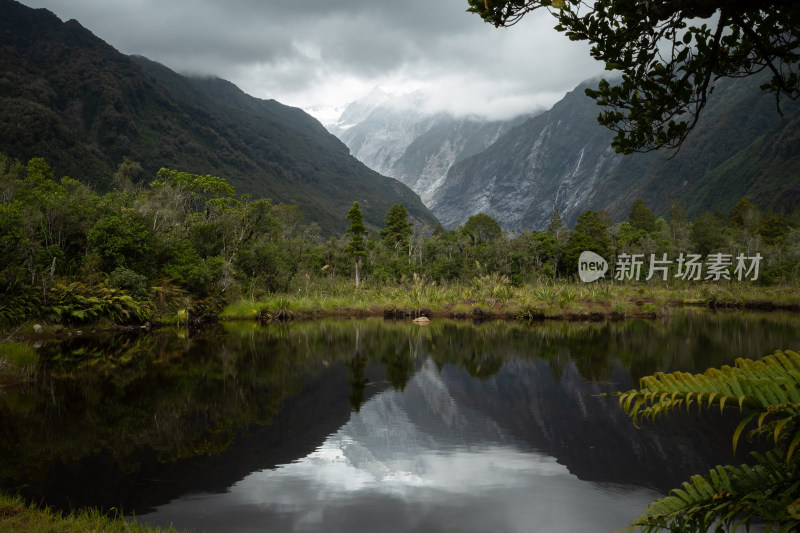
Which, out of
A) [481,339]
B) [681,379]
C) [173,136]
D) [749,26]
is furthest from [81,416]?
[173,136]

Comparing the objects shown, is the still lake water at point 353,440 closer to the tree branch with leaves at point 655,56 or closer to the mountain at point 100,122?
the tree branch with leaves at point 655,56

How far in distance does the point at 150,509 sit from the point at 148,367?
9558 mm

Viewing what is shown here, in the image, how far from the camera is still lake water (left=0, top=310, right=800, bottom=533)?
5832 mm

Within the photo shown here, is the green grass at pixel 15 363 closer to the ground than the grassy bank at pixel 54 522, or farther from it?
closer to the ground

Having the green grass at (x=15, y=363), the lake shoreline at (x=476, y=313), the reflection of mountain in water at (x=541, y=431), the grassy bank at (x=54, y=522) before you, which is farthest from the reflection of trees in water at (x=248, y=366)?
the lake shoreline at (x=476, y=313)

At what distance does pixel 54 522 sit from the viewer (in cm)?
479

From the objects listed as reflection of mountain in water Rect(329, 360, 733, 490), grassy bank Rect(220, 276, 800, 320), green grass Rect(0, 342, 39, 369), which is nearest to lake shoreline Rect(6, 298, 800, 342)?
grassy bank Rect(220, 276, 800, 320)

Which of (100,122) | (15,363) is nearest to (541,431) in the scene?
(15,363)

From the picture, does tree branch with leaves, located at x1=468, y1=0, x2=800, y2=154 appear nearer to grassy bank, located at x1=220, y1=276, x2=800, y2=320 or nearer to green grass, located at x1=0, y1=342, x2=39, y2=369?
green grass, located at x1=0, y1=342, x2=39, y2=369

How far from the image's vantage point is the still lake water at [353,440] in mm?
5832

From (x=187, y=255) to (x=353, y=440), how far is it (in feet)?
76.5

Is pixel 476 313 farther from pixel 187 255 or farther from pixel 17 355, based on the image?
pixel 17 355

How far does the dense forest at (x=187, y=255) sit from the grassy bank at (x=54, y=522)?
16583 mm

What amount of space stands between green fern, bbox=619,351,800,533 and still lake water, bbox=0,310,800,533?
136 inches
